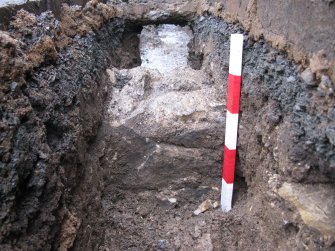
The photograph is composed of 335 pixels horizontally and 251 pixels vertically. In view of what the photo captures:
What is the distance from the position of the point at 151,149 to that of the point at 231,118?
1.71 feet

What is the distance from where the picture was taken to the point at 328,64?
45.2 inches

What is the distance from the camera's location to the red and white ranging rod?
1.85m

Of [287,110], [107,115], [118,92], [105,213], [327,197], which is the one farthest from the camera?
[118,92]

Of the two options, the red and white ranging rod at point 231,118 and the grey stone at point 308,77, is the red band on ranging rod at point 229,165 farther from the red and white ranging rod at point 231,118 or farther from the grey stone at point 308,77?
the grey stone at point 308,77

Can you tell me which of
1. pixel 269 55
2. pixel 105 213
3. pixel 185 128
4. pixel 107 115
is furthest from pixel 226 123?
pixel 105 213

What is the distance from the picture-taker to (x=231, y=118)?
6.37ft

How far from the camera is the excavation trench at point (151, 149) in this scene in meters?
1.14

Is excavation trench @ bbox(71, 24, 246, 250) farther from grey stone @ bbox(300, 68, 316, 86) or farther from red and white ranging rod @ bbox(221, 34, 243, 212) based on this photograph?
grey stone @ bbox(300, 68, 316, 86)

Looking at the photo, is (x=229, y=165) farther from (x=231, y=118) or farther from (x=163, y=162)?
(x=163, y=162)

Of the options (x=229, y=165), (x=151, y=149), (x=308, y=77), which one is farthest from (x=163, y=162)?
(x=308, y=77)

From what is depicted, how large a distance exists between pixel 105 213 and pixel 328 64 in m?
1.43

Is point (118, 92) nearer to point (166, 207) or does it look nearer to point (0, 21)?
point (166, 207)

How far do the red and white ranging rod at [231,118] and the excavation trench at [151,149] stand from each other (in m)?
0.05

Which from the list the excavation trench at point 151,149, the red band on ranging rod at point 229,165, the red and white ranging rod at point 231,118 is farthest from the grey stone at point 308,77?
the red band on ranging rod at point 229,165
